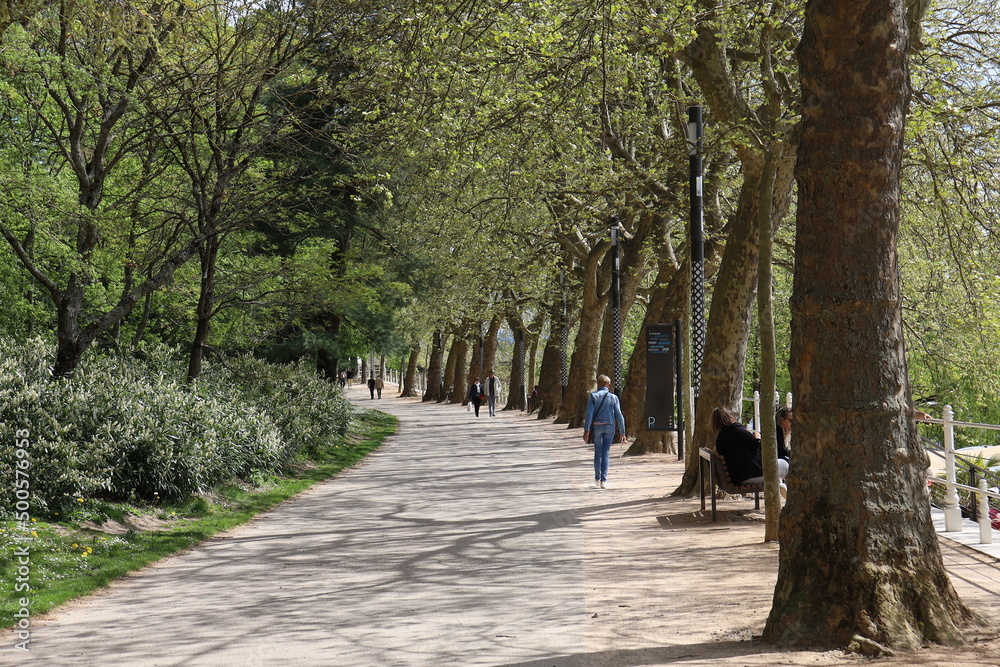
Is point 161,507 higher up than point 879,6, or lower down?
lower down

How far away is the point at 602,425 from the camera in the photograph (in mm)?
16109

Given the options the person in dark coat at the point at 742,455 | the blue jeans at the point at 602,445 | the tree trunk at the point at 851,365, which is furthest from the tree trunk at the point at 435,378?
the tree trunk at the point at 851,365

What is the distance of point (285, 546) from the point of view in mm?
10445

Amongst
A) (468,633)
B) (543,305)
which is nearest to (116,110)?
(468,633)

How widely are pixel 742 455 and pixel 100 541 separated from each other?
22.6ft

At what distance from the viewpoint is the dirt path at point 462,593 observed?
19.8 feet

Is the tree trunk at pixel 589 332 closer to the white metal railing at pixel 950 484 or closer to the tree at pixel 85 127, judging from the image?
the tree at pixel 85 127

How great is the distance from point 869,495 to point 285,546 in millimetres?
6377

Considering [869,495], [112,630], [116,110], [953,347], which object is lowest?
[112,630]

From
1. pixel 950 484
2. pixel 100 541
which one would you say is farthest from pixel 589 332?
pixel 100 541

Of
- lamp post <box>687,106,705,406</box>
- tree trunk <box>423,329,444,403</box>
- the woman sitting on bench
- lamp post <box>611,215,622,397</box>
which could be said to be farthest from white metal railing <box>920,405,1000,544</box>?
tree trunk <box>423,329,444,403</box>

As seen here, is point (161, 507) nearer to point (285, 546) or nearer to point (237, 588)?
point (285, 546)

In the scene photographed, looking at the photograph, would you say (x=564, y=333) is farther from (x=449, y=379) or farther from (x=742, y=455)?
(x=449, y=379)

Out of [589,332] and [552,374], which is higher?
[589,332]
